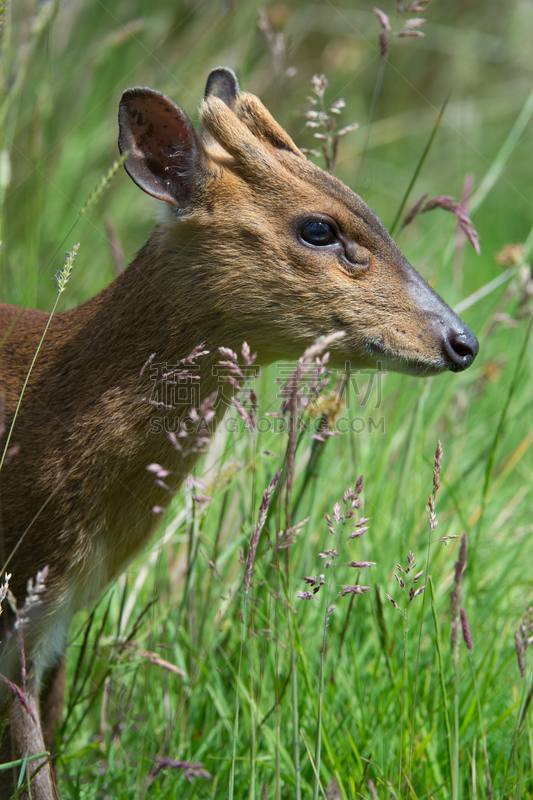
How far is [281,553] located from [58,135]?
371cm

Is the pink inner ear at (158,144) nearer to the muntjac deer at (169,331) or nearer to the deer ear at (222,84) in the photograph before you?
the muntjac deer at (169,331)

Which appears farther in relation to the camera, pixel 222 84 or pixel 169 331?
pixel 222 84

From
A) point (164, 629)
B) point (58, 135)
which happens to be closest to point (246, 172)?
point (164, 629)

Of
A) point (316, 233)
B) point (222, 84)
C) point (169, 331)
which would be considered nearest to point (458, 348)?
point (316, 233)

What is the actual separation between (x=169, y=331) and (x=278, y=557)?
922 millimetres

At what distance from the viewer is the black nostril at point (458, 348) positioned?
2.57 meters

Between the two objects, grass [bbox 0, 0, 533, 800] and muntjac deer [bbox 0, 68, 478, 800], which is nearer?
grass [bbox 0, 0, 533, 800]

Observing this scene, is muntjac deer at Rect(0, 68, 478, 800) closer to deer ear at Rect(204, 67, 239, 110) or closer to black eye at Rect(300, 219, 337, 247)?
black eye at Rect(300, 219, 337, 247)

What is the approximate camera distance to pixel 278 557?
6.68 ft

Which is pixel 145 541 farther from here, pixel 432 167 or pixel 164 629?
pixel 432 167

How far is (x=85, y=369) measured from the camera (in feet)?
8.74

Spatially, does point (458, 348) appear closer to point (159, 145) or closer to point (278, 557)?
point (278, 557)

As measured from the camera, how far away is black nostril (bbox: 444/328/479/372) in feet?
8.44

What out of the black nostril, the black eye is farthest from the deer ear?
the black nostril
